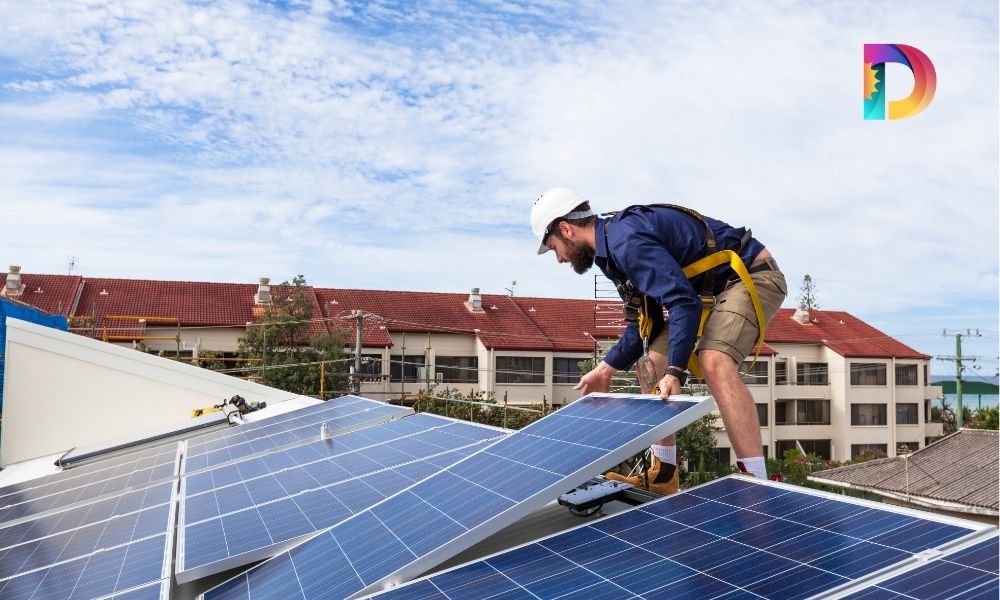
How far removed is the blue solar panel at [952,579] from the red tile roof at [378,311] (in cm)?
3788

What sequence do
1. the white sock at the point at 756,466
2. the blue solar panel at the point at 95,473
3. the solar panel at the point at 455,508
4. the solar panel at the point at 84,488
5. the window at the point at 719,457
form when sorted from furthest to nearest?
the window at the point at 719,457 → the blue solar panel at the point at 95,473 → the solar panel at the point at 84,488 → the white sock at the point at 756,466 → the solar panel at the point at 455,508

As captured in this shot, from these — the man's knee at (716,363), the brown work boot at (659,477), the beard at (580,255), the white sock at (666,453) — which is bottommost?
the brown work boot at (659,477)

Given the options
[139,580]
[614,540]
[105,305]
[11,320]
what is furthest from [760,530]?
[105,305]

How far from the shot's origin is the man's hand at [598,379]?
5.67 metres

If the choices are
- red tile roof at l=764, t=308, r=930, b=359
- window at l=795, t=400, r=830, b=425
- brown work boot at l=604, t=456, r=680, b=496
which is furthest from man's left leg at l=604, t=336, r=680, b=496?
window at l=795, t=400, r=830, b=425

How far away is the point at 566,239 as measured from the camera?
4.90 metres

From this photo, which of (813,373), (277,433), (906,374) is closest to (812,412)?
(813,373)

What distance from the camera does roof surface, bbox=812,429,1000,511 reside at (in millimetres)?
24875

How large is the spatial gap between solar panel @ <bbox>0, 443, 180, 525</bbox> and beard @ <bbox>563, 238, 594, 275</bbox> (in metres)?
4.34

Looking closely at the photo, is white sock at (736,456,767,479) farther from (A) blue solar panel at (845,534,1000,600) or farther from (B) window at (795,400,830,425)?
(B) window at (795,400,830,425)

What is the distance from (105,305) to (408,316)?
1619cm

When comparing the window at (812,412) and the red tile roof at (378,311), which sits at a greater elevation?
the red tile roof at (378,311)

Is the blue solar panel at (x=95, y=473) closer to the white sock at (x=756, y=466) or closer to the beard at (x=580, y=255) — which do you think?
the beard at (x=580, y=255)

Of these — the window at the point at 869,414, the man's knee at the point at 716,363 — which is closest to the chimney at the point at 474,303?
the window at the point at 869,414
